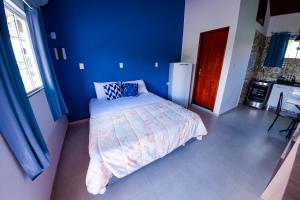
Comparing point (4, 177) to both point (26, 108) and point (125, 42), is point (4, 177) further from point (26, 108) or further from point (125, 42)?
point (125, 42)

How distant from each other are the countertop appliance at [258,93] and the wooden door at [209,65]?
1.53 m

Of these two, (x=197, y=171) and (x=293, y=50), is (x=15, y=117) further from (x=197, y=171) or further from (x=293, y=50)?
(x=293, y=50)

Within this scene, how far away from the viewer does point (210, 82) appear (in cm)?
346

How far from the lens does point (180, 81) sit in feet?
11.7

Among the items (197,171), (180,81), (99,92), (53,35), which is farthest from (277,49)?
(53,35)

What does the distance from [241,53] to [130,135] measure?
10.9 feet

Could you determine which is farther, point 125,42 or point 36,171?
point 125,42

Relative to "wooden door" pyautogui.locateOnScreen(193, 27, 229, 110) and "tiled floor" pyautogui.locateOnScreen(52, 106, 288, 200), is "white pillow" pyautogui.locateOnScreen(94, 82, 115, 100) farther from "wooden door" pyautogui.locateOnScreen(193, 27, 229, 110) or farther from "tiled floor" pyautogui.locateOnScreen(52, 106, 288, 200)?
"wooden door" pyautogui.locateOnScreen(193, 27, 229, 110)

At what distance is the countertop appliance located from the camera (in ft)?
12.1

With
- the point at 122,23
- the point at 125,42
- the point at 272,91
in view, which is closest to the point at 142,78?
the point at 125,42

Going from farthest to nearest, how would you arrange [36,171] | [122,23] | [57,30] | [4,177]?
[122,23], [57,30], [36,171], [4,177]

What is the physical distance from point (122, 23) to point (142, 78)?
138 centimetres

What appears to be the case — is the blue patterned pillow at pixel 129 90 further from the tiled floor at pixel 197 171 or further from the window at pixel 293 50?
the window at pixel 293 50

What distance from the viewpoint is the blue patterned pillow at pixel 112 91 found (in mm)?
2779
